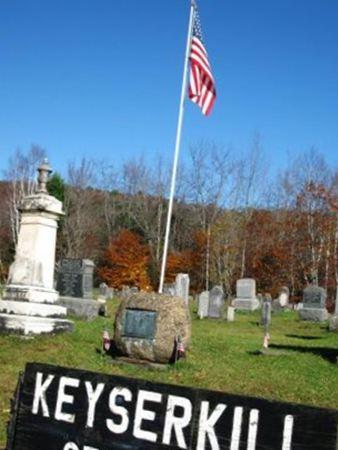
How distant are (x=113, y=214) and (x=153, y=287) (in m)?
11.6

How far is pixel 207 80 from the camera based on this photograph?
1427 cm

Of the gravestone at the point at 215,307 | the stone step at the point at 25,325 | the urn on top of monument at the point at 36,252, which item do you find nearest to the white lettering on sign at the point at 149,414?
the stone step at the point at 25,325

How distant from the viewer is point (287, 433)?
3197mm

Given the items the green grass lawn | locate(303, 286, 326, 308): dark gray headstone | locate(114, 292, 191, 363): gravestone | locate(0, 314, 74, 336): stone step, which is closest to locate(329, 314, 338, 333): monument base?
the green grass lawn

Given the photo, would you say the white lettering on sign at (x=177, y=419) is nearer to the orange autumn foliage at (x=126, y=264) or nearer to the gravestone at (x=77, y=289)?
the gravestone at (x=77, y=289)

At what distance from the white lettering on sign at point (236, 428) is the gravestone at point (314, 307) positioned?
2348cm

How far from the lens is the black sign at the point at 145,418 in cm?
320

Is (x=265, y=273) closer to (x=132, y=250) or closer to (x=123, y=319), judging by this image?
(x=132, y=250)

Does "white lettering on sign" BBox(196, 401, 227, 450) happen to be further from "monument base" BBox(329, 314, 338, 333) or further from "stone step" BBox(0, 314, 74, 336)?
"monument base" BBox(329, 314, 338, 333)

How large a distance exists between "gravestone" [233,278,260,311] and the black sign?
89.3 feet

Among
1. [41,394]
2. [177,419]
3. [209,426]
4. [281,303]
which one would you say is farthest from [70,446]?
[281,303]

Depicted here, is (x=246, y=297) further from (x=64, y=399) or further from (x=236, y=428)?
(x=236, y=428)

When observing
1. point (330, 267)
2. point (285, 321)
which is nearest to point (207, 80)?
point (285, 321)

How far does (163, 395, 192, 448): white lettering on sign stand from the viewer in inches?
137
